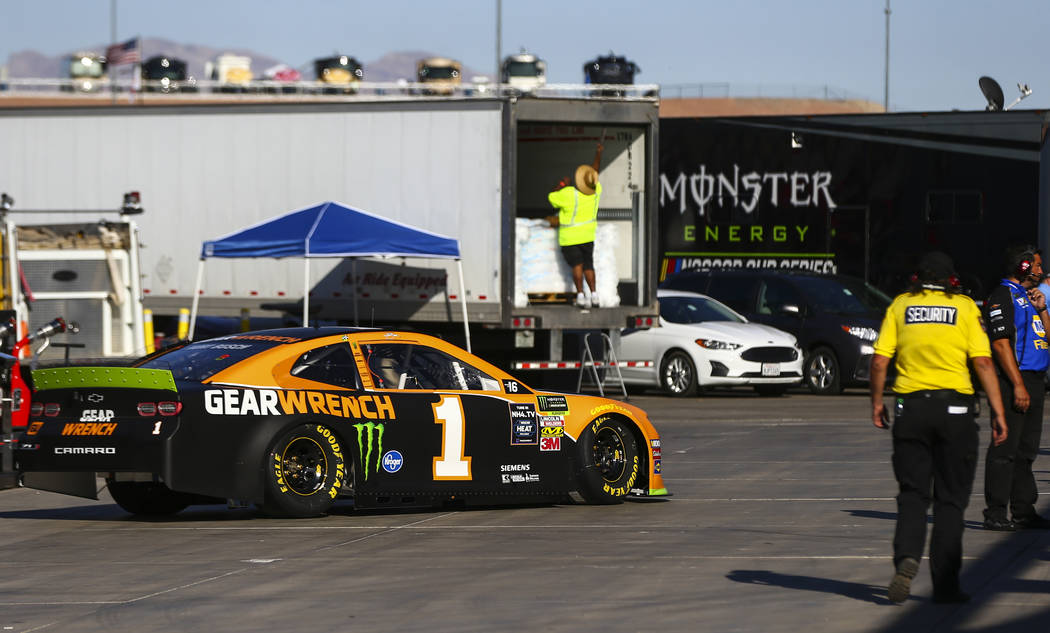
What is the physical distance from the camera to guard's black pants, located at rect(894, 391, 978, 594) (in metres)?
7.96

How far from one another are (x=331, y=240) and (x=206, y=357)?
1013 cm

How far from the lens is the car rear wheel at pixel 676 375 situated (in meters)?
24.4

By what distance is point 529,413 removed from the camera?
12.1m

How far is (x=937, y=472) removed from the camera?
26.9 ft

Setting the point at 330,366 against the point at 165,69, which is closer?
the point at 330,366

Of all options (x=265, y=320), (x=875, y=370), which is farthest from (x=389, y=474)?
(x=265, y=320)

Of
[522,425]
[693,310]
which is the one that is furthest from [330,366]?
[693,310]

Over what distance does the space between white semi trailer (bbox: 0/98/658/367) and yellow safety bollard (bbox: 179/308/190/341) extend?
Result: 1.09ft

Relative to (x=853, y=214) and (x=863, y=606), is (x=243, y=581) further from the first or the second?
(x=853, y=214)

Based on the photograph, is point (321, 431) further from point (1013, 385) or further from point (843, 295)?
point (843, 295)

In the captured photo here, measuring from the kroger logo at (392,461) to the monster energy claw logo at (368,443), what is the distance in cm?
5

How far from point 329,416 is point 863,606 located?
4.41m

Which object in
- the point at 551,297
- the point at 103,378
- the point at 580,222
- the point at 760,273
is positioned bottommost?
the point at 103,378

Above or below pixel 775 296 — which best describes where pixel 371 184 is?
above
